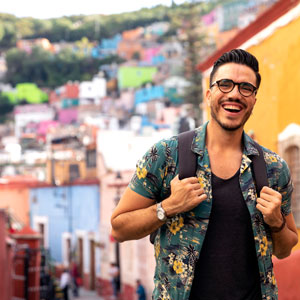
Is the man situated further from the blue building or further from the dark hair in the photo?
the blue building

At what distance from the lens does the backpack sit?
8.94ft

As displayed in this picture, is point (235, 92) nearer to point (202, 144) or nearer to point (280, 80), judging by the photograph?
point (202, 144)

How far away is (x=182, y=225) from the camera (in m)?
2.71

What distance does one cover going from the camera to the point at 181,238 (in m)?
2.71

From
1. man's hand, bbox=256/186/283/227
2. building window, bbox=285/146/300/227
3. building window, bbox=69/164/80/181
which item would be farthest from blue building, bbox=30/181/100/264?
man's hand, bbox=256/186/283/227

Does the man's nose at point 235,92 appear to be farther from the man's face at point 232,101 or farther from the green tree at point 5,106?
the green tree at point 5,106

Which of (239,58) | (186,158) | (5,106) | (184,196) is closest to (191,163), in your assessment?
(186,158)

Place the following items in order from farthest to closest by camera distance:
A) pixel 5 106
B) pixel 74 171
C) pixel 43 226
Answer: pixel 5 106, pixel 74 171, pixel 43 226

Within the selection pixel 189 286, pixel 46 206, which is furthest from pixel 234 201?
pixel 46 206

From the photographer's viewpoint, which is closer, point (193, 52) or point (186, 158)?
point (186, 158)

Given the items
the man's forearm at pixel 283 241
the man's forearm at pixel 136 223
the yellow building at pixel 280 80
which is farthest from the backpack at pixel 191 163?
the yellow building at pixel 280 80

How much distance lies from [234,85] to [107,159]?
26230mm

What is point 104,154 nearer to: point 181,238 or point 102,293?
point 102,293

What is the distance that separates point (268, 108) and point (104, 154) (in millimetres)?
19388
